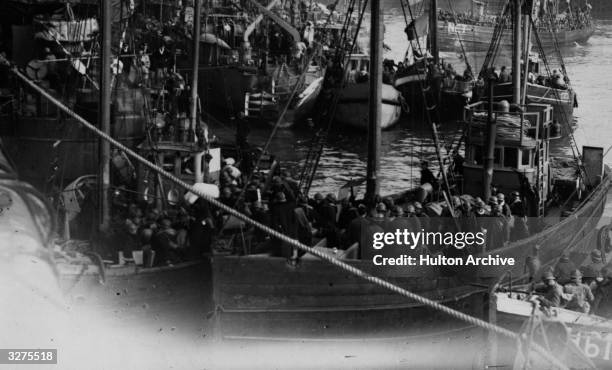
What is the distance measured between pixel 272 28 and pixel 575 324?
1690 centimetres

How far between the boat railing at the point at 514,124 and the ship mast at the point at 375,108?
240 cm

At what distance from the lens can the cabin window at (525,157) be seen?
11.7 meters

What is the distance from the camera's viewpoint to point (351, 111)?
21.8 m

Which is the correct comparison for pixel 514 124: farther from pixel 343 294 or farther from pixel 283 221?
pixel 283 221

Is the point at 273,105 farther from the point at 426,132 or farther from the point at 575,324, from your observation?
the point at 575,324

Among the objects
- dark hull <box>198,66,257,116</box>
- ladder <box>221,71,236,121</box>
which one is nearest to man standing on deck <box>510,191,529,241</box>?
ladder <box>221,71,236,121</box>

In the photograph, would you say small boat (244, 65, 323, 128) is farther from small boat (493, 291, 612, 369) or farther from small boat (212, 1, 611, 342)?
small boat (493, 291, 612, 369)

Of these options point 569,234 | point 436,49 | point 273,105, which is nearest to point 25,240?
point 569,234

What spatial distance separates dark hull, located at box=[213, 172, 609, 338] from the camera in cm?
805

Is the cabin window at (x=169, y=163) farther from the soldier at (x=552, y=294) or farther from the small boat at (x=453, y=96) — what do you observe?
the small boat at (x=453, y=96)

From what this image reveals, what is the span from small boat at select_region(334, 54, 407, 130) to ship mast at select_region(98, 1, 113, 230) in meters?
12.7

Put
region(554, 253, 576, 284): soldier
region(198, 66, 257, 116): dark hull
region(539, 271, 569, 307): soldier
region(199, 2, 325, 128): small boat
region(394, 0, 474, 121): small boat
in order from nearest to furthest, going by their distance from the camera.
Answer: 1. region(539, 271, 569, 307): soldier
2. region(554, 253, 576, 284): soldier
3. region(199, 2, 325, 128): small boat
4. region(198, 66, 257, 116): dark hull
5. region(394, 0, 474, 121): small boat

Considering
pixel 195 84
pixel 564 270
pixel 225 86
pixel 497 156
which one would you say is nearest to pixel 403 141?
pixel 225 86

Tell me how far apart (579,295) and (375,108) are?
95.3 inches
